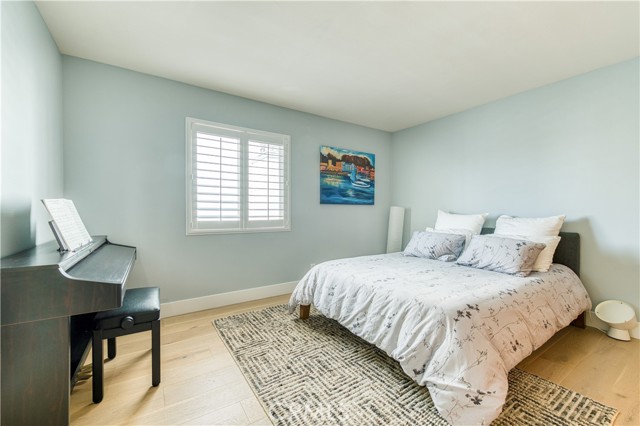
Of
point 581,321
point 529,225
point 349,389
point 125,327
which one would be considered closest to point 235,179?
point 125,327

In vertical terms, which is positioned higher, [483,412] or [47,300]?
[47,300]

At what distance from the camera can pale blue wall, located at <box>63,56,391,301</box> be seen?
92.4 inches

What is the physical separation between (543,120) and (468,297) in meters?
2.40

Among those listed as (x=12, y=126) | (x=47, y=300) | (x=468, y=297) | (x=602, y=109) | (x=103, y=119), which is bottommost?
(x=468, y=297)

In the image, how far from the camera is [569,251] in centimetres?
261

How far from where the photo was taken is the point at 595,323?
2.51 metres

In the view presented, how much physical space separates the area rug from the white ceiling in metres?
2.42

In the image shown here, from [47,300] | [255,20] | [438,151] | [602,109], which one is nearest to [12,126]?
[47,300]

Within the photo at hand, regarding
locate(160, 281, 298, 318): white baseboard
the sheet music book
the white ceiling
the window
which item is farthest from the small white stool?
the sheet music book

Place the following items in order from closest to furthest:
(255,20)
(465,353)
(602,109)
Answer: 1. (465,353)
2. (255,20)
3. (602,109)

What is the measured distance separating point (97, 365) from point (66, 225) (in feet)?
2.85

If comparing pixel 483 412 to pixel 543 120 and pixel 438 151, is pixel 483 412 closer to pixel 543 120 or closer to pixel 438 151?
pixel 543 120

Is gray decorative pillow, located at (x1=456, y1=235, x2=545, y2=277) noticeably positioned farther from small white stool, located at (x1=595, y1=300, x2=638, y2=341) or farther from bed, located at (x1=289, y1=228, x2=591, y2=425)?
small white stool, located at (x1=595, y1=300, x2=638, y2=341)

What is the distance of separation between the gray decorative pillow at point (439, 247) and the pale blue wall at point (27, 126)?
128 inches
